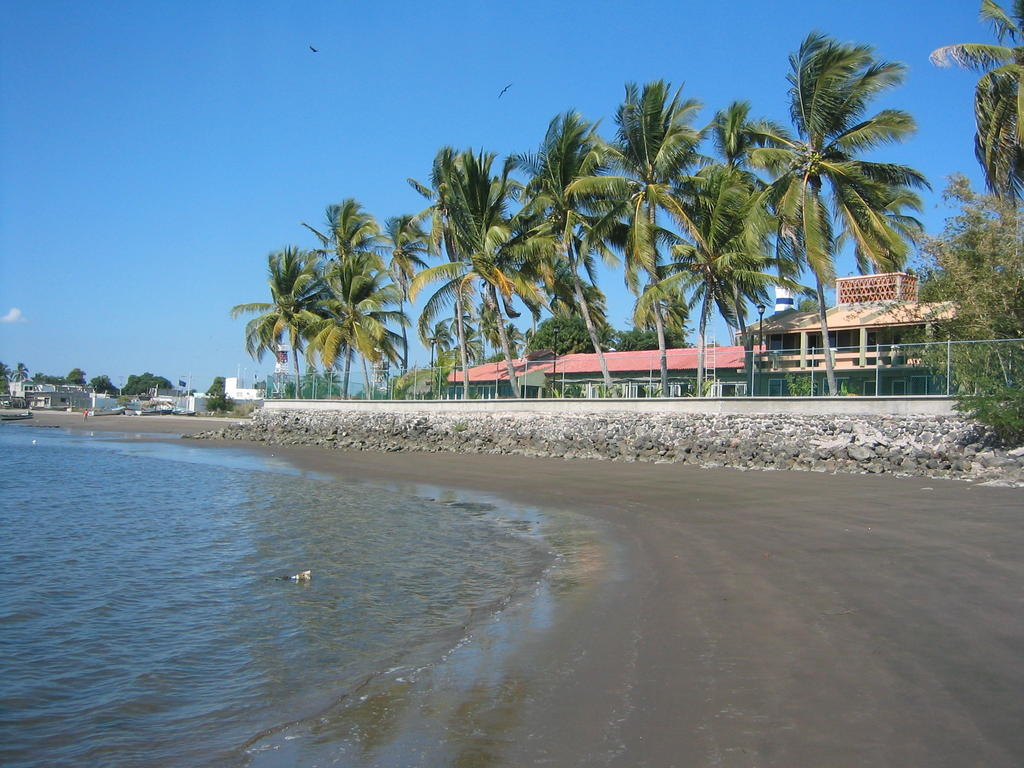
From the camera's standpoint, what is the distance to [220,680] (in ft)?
20.6

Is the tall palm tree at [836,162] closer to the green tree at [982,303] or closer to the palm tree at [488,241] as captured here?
the green tree at [982,303]

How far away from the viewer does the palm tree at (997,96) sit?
20.3 metres

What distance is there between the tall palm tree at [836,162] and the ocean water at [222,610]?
13.4m

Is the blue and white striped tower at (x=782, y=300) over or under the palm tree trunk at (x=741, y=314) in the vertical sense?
over

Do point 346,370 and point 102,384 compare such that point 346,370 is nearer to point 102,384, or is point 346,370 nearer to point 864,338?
point 864,338

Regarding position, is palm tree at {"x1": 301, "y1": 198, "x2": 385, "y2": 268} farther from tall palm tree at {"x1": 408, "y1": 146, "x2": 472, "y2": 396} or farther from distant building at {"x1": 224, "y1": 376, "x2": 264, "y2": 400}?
distant building at {"x1": 224, "y1": 376, "x2": 264, "y2": 400}

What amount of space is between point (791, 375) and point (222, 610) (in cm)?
1938

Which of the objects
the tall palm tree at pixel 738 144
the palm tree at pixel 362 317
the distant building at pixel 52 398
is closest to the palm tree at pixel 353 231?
the palm tree at pixel 362 317

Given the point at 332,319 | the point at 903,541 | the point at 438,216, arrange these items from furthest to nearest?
1. the point at 332,319
2. the point at 438,216
3. the point at 903,541

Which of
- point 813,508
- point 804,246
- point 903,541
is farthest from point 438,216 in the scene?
point 903,541

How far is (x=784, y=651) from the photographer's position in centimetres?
616

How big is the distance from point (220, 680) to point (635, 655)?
3.29 metres

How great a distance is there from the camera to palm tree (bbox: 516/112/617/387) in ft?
95.3

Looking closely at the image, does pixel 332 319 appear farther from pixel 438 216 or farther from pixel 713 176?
pixel 713 176
